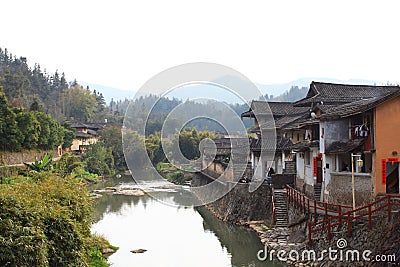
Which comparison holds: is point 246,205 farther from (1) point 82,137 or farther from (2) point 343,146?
(1) point 82,137

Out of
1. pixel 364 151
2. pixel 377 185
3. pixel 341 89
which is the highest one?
pixel 341 89

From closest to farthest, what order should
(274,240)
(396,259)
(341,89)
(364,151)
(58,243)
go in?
(58,243), (396,259), (364,151), (274,240), (341,89)

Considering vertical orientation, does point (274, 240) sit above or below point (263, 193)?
below

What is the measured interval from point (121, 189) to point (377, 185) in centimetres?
3028

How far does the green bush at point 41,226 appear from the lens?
8.57 meters

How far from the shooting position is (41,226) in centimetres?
975

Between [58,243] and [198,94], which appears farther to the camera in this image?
[198,94]

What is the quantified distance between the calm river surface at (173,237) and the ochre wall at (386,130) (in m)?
5.85

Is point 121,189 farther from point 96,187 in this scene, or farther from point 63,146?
point 63,146

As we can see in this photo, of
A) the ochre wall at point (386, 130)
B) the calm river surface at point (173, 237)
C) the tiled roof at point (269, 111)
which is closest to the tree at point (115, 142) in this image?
the calm river surface at point (173, 237)

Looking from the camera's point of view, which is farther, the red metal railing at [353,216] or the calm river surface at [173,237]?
the calm river surface at [173,237]

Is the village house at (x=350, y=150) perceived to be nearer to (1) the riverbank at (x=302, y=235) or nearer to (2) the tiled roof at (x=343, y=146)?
(2) the tiled roof at (x=343, y=146)

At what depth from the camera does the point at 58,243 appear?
10.5m

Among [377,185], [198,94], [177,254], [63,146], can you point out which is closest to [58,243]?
[198,94]
